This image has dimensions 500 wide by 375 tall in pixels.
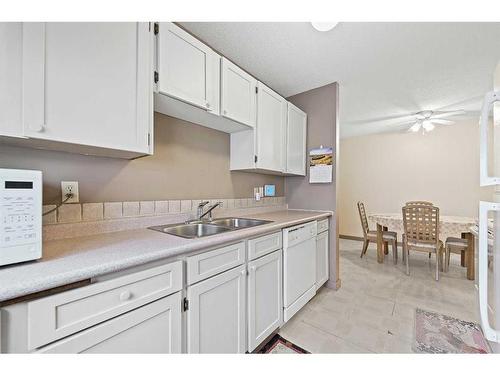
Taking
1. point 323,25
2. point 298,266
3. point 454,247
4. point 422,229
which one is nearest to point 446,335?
point 298,266

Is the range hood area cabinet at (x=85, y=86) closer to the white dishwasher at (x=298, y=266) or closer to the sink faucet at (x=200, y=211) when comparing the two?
the sink faucet at (x=200, y=211)

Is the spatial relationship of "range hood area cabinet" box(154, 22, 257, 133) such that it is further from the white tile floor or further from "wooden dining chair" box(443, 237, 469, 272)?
"wooden dining chair" box(443, 237, 469, 272)

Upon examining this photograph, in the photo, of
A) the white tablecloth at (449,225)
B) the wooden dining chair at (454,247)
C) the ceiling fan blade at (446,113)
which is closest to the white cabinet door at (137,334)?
the white tablecloth at (449,225)

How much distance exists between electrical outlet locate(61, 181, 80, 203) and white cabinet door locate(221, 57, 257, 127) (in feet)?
3.41

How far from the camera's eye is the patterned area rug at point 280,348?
144cm

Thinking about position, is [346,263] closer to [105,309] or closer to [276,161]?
[276,161]

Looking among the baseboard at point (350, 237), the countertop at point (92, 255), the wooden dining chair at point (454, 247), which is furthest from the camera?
the baseboard at point (350, 237)

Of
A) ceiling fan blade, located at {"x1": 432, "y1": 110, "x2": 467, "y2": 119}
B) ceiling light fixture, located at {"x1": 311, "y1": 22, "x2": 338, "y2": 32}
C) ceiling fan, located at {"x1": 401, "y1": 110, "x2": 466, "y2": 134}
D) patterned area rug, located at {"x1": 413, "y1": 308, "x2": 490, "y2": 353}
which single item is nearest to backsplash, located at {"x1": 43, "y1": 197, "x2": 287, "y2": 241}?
ceiling light fixture, located at {"x1": 311, "y1": 22, "x2": 338, "y2": 32}

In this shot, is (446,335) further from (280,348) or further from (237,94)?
(237,94)

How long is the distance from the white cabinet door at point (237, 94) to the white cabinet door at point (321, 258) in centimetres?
138

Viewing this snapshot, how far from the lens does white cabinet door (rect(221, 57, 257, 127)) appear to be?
5.28 feet

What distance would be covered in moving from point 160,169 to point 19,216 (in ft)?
3.00

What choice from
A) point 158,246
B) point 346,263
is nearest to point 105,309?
point 158,246
